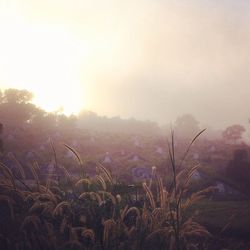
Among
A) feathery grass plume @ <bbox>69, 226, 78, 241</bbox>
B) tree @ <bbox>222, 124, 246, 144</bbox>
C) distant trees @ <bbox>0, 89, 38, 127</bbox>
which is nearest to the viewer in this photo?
feathery grass plume @ <bbox>69, 226, 78, 241</bbox>

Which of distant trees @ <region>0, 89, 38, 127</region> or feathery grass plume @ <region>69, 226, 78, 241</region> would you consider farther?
distant trees @ <region>0, 89, 38, 127</region>

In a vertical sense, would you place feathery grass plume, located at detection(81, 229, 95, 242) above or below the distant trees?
below

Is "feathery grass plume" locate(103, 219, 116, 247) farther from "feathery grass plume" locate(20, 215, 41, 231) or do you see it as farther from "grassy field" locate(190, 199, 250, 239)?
"grassy field" locate(190, 199, 250, 239)

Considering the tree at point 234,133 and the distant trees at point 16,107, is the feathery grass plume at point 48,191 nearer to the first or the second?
the distant trees at point 16,107

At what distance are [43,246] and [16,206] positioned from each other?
2.56 ft

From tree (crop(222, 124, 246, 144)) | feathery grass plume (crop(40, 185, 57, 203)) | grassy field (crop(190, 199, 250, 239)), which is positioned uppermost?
feathery grass plume (crop(40, 185, 57, 203))

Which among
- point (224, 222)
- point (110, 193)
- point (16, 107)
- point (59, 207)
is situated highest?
point (16, 107)

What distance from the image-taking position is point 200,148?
3734 cm

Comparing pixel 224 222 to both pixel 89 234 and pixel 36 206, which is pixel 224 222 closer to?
pixel 89 234

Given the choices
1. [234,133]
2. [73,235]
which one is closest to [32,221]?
[73,235]

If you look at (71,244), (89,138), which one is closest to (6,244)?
(71,244)

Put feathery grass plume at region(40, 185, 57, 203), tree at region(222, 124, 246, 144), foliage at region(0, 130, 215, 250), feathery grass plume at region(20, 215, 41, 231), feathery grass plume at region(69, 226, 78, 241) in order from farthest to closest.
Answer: tree at region(222, 124, 246, 144), feathery grass plume at region(40, 185, 57, 203), foliage at region(0, 130, 215, 250), feathery grass plume at region(69, 226, 78, 241), feathery grass plume at region(20, 215, 41, 231)

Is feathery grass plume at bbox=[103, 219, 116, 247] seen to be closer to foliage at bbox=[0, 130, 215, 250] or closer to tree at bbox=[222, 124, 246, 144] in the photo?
foliage at bbox=[0, 130, 215, 250]

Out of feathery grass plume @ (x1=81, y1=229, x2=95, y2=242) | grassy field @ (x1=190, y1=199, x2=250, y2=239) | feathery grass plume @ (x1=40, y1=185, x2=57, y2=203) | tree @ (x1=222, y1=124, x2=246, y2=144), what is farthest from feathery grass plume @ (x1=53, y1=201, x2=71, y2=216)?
tree @ (x1=222, y1=124, x2=246, y2=144)
